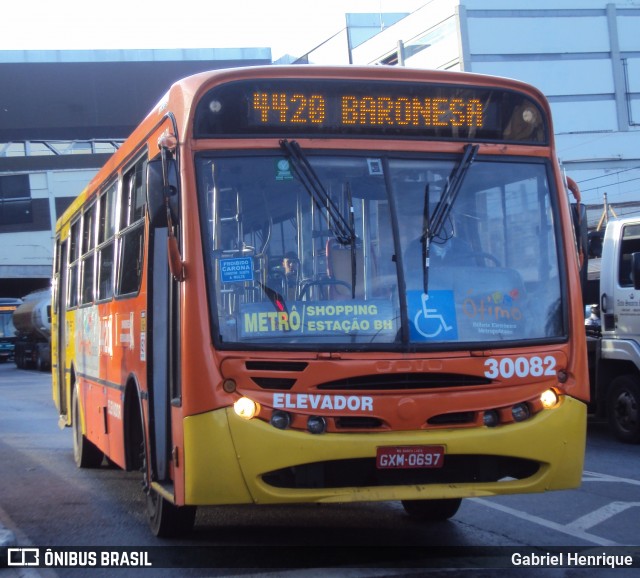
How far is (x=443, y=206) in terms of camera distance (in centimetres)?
626

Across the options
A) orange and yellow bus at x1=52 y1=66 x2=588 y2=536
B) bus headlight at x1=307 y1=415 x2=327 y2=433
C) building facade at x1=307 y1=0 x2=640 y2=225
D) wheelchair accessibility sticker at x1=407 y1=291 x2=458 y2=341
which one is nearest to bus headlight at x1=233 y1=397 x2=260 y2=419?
orange and yellow bus at x1=52 y1=66 x2=588 y2=536

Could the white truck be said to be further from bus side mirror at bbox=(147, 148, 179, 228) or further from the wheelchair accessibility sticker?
bus side mirror at bbox=(147, 148, 179, 228)

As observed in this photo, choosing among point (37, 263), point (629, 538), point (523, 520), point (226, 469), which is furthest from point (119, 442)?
point (37, 263)

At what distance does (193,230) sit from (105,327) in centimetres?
299

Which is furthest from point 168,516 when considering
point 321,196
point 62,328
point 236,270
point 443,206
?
point 62,328

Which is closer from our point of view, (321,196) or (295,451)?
(295,451)

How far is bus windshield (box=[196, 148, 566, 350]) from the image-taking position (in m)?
5.95

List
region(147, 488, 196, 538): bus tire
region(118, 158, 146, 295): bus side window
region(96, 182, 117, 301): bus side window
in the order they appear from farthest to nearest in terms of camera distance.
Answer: region(96, 182, 117, 301): bus side window
region(118, 158, 146, 295): bus side window
region(147, 488, 196, 538): bus tire

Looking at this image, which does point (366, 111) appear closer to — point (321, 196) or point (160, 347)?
point (321, 196)

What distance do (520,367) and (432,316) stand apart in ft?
2.00

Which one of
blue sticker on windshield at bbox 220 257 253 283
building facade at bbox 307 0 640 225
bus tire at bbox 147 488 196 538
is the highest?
building facade at bbox 307 0 640 225

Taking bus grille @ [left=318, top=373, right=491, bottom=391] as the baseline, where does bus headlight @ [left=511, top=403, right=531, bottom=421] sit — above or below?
below

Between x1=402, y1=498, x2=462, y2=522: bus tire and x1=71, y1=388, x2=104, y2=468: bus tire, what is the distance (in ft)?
13.9

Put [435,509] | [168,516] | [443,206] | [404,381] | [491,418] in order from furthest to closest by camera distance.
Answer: [435,509], [168,516], [443,206], [491,418], [404,381]
